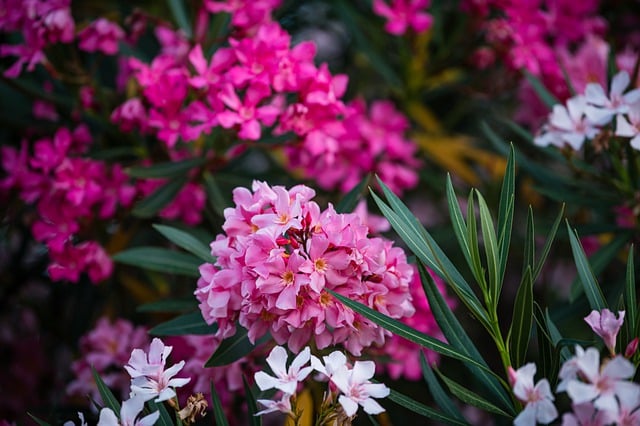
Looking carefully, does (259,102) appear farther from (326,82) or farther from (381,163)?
(381,163)

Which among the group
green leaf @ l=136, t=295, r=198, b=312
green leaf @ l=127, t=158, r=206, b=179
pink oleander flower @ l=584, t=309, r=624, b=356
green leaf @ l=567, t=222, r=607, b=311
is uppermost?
pink oleander flower @ l=584, t=309, r=624, b=356

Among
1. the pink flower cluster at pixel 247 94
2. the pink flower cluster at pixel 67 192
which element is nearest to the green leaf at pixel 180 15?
the pink flower cluster at pixel 247 94

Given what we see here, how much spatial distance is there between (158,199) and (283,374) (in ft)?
1.81

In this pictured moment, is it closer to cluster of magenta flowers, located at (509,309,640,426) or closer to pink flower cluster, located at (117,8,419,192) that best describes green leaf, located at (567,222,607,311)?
cluster of magenta flowers, located at (509,309,640,426)

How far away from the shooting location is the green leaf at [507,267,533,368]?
31.8 inches

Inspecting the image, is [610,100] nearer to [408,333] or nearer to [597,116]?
[597,116]

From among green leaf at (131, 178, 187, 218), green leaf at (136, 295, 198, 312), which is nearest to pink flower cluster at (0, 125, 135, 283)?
green leaf at (131, 178, 187, 218)

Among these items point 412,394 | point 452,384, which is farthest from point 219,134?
point 412,394

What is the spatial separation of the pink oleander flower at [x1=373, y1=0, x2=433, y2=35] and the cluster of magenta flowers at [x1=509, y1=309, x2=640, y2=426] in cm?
94

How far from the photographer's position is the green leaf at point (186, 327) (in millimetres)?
990

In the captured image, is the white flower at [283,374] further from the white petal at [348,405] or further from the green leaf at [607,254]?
the green leaf at [607,254]

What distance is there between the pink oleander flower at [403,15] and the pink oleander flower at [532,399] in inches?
36.9

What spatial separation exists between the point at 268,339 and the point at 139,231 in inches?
25.2

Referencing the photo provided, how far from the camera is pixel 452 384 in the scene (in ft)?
2.71
